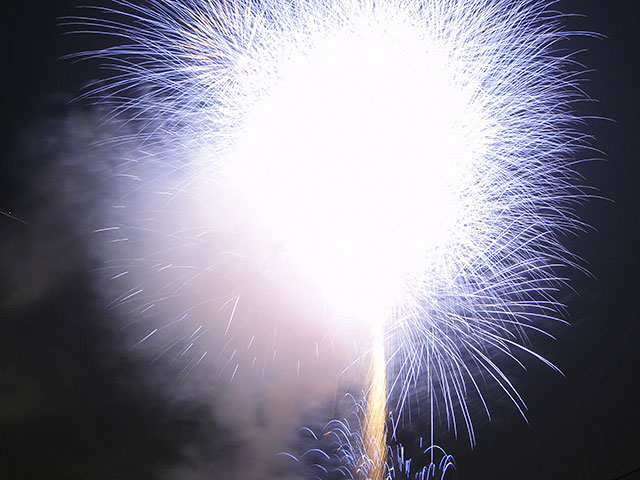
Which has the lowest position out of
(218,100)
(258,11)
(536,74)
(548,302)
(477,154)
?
(548,302)

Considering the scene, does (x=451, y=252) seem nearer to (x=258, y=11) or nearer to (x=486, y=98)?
(x=486, y=98)

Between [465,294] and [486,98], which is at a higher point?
[486,98]

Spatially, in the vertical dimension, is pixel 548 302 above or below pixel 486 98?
below

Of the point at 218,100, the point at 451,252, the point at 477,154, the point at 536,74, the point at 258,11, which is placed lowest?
the point at 451,252

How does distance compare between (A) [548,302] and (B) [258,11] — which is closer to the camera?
(B) [258,11]

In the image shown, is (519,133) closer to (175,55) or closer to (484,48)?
(484,48)

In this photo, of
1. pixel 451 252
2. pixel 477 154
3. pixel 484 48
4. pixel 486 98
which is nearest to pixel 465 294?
pixel 451 252

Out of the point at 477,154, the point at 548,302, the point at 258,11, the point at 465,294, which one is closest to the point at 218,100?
the point at 258,11

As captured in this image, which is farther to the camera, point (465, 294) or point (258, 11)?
point (465, 294)
